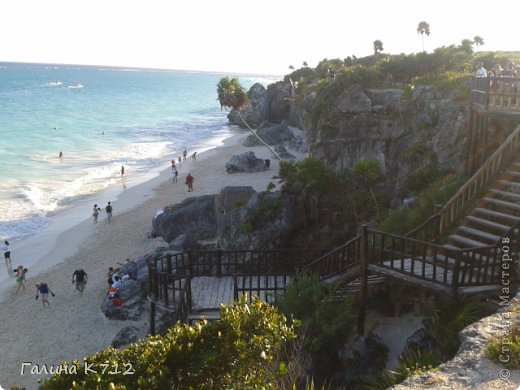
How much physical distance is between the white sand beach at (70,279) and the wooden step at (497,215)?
39.0 ft

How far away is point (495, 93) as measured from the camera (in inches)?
518

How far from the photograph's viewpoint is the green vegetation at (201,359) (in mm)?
5703

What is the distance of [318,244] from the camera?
1830 cm

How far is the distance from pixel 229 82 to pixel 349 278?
96.0 feet

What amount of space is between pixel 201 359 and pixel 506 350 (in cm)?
427

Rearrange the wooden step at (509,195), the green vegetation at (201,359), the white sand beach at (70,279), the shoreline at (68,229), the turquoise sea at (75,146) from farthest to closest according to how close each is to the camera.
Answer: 1. the turquoise sea at (75,146)
2. the shoreline at (68,229)
3. the white sand beach at (70,279)
4. the wooden step at (509,195)
5. the green vegetation at (201,359)

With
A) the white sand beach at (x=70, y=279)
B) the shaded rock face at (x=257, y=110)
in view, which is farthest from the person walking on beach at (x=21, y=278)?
the shaded rock face at (x=257, y=110)

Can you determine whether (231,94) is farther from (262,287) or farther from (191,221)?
(262,287)

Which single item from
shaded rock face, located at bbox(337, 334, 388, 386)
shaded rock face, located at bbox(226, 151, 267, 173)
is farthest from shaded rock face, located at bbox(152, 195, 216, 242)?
shaded rock face, located at bbox(226, 151, 267, 173)

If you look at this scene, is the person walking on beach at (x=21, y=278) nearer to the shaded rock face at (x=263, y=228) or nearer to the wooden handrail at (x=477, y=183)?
the shaded rock face at (x=263, y=228)

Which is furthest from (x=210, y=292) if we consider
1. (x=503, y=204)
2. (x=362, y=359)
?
(x=503, y=204)

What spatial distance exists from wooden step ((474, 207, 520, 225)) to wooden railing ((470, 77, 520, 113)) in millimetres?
3243

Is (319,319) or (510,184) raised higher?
(510,184)

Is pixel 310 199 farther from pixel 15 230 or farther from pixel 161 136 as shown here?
pixel 161 136
